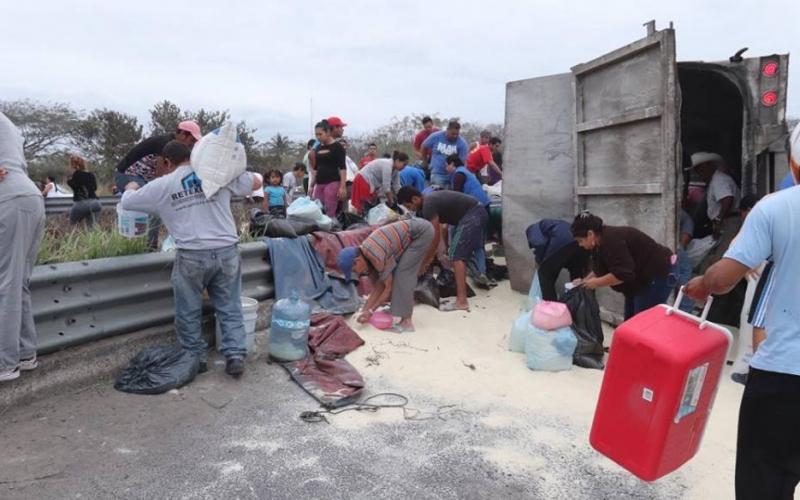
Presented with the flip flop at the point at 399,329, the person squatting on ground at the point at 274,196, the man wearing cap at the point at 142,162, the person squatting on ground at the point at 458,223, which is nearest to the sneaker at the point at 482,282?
the person squatting on ground at the point at 458,223

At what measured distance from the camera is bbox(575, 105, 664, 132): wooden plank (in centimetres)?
493

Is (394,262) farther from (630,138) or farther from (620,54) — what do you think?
(620,54)

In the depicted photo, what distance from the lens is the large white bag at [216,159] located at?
157 inches

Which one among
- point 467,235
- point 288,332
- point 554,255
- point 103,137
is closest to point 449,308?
point 467,235

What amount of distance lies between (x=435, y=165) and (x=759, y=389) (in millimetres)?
6946

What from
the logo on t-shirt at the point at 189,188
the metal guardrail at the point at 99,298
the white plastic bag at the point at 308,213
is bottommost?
the metal guardrail at the point at 99,298

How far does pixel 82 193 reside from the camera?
9500mm

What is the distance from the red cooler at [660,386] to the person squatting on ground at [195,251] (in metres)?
2.61

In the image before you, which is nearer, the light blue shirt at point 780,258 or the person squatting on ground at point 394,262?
the light blue shirt at point 780,258

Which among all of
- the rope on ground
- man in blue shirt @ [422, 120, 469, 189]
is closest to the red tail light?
man in blue shirt @ [422, 120, 469, 189]

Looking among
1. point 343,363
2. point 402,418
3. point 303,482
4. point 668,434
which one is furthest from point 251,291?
point 668,434

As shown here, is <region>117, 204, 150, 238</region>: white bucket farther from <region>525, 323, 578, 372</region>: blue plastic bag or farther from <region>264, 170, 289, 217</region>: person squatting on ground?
<region>264, 170, 289, 217</region>: person squatting on ground

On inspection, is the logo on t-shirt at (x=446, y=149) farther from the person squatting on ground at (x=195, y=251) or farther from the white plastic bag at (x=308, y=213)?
the person squatting on ground at (x=195, y=251)

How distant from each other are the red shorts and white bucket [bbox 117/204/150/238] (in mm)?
4448
